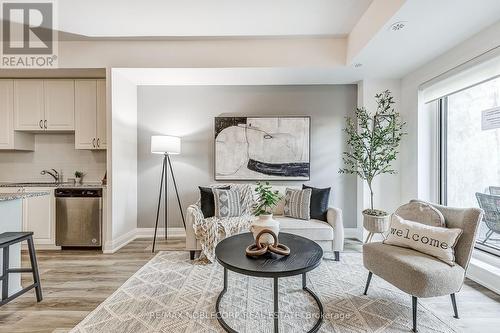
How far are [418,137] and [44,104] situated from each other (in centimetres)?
556

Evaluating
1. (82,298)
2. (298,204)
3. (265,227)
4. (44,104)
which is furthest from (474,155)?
(44,104)

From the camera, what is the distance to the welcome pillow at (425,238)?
1.75 m

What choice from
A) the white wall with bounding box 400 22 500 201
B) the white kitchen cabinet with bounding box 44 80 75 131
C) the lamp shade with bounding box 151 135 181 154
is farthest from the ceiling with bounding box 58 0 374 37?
the lamp shade with bounding box 151 135 181 154

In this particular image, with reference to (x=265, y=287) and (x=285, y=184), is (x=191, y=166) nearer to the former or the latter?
(x=285, y=184)

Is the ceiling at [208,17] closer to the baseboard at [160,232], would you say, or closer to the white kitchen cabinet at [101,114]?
the white kitchen cabinet at [101,114]

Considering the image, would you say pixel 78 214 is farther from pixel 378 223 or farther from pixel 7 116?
pixel 378 223

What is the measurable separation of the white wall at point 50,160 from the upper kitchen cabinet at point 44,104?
0.33 m

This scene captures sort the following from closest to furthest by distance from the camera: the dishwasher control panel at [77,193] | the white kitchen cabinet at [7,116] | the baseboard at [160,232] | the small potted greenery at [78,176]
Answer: the dishwasher control panel at [77,193]
the white kitchen cabinet at [7,116]
the small potted greenery at [78,176]
the baseboard at [160,232]

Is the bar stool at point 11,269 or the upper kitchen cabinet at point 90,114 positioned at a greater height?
the upper kitchen cabinet at point 90,114

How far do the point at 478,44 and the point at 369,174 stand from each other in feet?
5.74

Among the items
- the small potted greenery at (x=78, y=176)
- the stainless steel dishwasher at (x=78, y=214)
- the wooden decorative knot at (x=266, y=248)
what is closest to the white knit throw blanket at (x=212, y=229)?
the wooden decorative knot at (x=266, y=248)

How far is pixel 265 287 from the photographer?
7.34 ft

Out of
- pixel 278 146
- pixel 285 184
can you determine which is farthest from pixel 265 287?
pixel 278 146

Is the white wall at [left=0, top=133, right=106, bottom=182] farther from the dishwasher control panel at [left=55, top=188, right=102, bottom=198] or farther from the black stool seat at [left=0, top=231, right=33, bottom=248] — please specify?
the black stool seat at [left=0, top=231, right=33, bottom=248]
